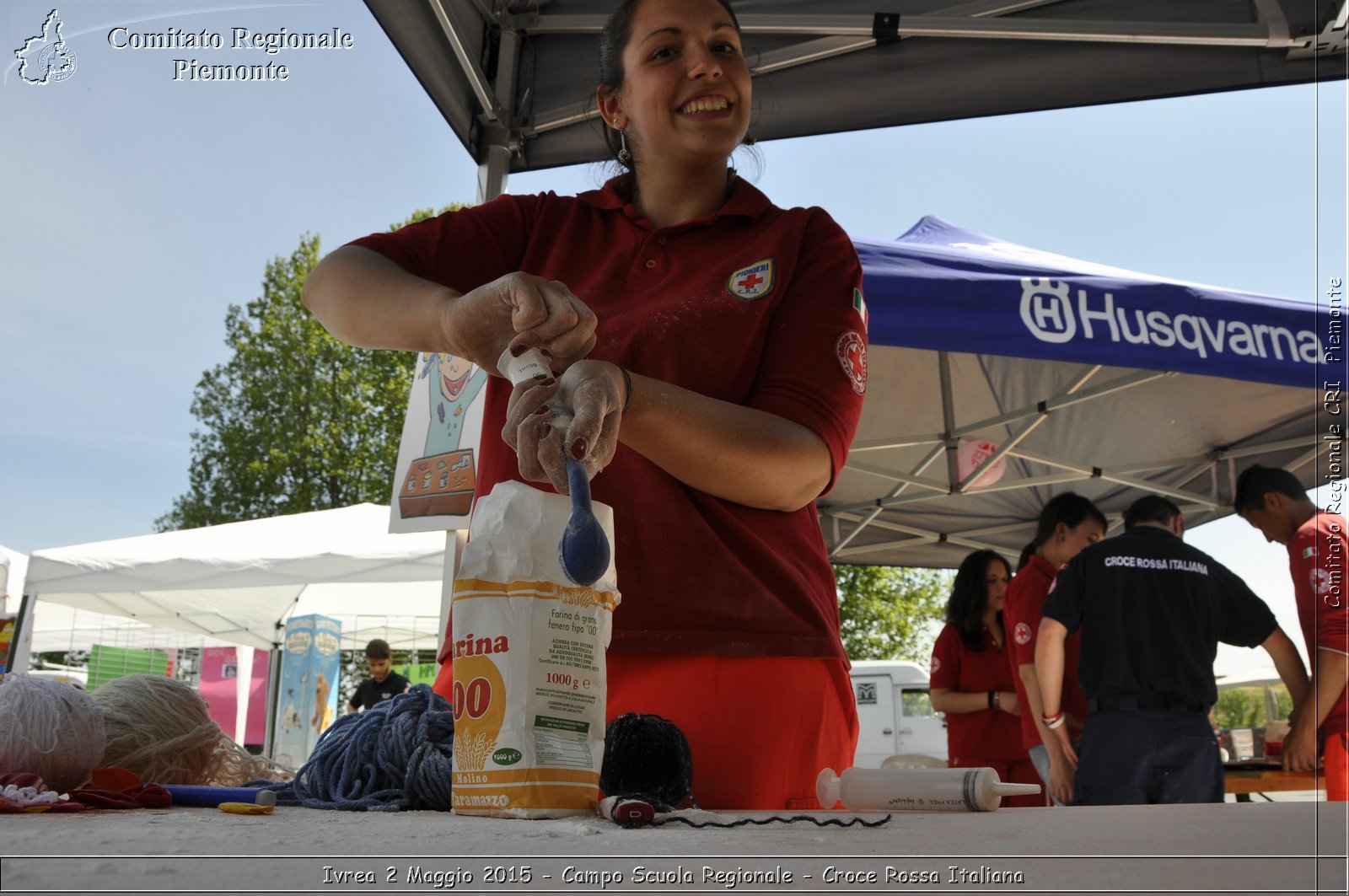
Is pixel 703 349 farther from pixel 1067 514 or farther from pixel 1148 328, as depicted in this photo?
pixel 1067 514

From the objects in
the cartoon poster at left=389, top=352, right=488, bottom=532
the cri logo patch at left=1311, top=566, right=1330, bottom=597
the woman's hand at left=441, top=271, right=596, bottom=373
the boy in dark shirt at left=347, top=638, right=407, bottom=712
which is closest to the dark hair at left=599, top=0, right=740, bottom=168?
the woman's hand at left=441, top=271, right=596, bottom=373

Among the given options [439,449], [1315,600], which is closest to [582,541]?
[439,449]

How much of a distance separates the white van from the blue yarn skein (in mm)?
11049

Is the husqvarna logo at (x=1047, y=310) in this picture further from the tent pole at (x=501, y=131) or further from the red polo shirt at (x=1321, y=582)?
the tent pole at (x=501, y=131)

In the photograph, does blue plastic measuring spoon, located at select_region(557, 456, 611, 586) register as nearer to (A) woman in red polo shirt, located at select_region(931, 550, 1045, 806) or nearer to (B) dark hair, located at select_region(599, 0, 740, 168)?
(B) dark hair, located at select_region(599, 0, 740, 168)

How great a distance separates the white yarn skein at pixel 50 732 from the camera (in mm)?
937

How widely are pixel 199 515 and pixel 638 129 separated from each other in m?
20.4

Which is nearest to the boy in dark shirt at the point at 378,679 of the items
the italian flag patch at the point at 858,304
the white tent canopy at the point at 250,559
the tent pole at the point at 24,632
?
the white tent canopy at the point at 250,559

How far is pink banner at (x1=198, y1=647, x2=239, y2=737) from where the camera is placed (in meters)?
10.5

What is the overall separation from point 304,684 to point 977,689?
18.0ft

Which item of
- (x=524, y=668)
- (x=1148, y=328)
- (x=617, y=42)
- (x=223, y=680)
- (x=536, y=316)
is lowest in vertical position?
(x=223, y=680)

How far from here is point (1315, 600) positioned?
2.88 metres

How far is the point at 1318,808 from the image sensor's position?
2.85 ft

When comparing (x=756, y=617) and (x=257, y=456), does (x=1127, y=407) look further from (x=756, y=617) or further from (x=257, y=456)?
(x=257, y=456)
